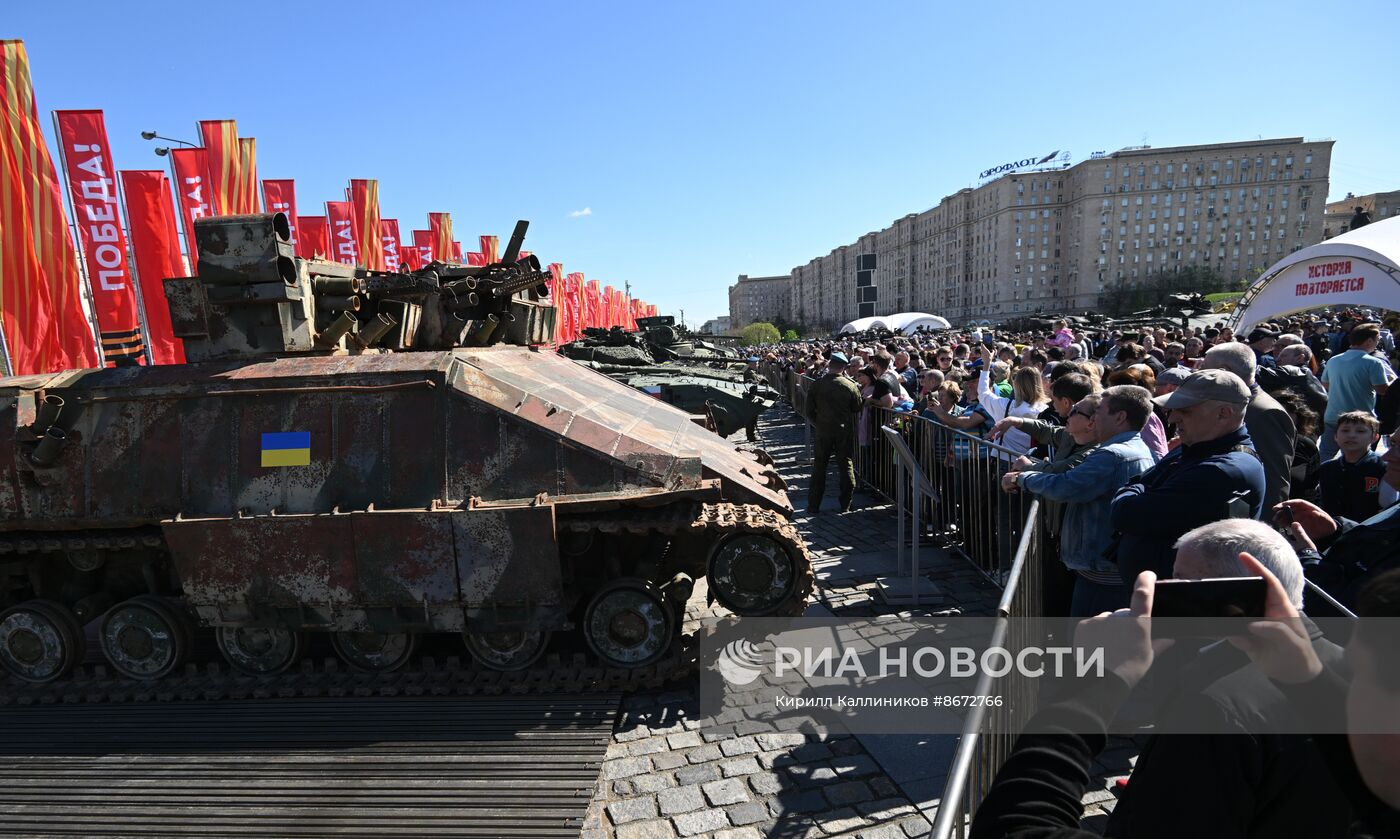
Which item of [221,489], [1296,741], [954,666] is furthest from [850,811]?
[221,489]

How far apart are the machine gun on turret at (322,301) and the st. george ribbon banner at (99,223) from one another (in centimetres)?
823

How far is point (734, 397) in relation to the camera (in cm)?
1358

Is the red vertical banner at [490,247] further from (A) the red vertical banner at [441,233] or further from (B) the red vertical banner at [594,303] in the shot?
(B) the red vertical banner at [594,303]

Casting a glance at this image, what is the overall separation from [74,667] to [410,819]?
12.5ft

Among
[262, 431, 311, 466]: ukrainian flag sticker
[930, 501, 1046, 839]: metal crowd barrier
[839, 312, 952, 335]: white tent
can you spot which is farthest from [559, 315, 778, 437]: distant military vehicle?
[839, 312, 952, 335]: white tent

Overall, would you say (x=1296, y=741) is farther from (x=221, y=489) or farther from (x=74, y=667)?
(x=74, y=667)

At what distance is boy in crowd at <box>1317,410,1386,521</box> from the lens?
4.77 m

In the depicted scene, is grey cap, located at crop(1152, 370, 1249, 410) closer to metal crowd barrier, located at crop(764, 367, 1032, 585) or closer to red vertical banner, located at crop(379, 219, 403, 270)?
metal crowd barrier, located at crop(764, 367, 1032, 585)

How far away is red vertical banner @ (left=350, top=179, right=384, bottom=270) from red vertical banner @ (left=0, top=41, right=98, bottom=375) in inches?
385

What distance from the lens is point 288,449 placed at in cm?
549

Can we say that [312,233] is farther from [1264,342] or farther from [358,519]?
[1264,342]

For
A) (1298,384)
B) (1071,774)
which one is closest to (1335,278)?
(1298,384)

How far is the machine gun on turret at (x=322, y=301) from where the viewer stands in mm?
5832

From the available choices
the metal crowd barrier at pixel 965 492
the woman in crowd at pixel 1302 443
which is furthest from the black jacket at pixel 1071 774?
the woman in crowd at pixel 1302 443
